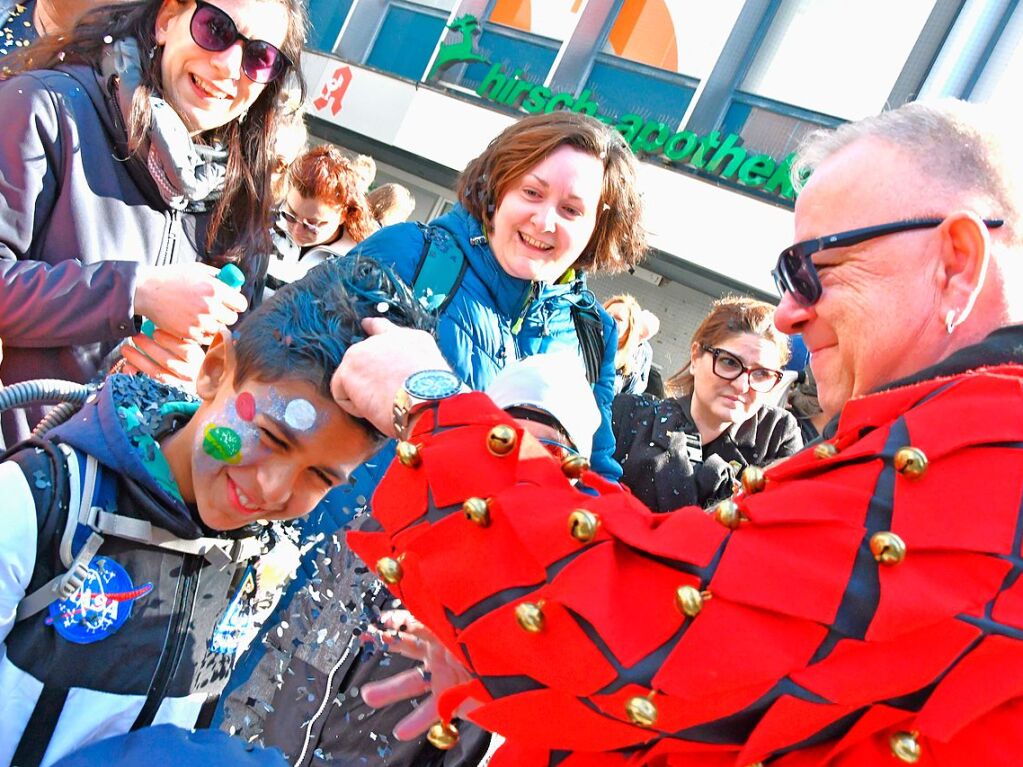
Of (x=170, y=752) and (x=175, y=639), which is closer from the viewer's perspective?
(x=170, y=752)

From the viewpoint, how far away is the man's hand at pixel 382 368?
1.38 meters

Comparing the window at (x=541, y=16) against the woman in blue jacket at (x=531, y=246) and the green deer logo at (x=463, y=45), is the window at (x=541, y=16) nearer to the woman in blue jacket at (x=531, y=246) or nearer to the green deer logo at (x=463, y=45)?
the green deer logo at (x=463, y=45)

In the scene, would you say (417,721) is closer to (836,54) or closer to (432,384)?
(432,384)

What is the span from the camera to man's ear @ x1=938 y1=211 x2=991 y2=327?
1243mm

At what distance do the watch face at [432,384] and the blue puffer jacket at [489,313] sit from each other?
0.96 meters

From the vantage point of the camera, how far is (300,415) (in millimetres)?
1728

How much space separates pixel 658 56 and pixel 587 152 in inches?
372

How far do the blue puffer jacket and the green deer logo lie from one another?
421 inches

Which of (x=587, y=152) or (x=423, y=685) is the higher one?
(x=587, y=152)

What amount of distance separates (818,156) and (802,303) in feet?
1.02

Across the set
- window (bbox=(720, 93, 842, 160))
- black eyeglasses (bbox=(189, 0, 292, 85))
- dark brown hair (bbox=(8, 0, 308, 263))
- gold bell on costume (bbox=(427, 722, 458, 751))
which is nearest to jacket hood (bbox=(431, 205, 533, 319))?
dark brown hair (bbox=(8, 0, 308, 263))

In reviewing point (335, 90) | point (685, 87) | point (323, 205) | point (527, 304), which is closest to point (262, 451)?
point (527, 304)

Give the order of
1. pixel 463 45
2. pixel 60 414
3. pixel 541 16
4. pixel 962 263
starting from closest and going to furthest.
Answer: pixel 962 263
pixel 60 414
pixel 541 16
pixel 463 45

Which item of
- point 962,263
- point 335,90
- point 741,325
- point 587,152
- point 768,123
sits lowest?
point 741,325
